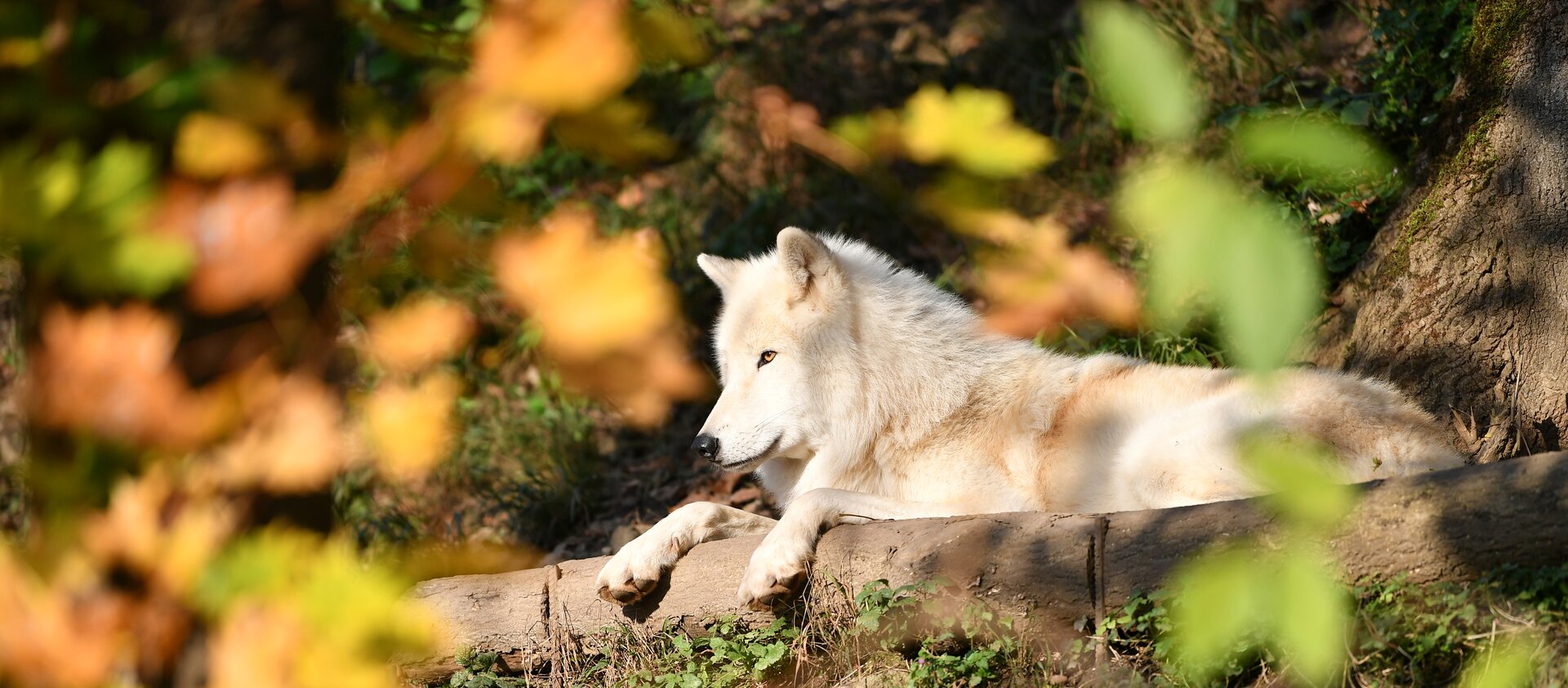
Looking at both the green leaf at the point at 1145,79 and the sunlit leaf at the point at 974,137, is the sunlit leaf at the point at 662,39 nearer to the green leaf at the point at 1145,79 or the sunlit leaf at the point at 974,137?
the sunlit leaf at the point at 974,137

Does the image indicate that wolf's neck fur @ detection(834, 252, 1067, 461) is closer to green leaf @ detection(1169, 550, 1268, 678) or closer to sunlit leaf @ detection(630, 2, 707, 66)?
sunlit leaf @ detection(630, 2, 707, 66)

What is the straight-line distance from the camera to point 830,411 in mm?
4598

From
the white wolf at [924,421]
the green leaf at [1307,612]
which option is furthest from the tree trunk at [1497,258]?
the green leaf at [1307,612]

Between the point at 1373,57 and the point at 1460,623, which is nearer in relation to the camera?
the point at 1460,623

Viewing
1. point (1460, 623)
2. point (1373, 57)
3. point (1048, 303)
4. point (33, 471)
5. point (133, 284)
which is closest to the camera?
point (133, 284)

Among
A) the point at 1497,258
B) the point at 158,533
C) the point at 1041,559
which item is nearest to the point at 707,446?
the point at 1041,559

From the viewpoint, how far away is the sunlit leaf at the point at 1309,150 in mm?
767

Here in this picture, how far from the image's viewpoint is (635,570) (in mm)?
3918

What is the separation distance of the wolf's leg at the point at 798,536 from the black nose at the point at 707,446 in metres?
0.60

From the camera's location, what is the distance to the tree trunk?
418 centimetres

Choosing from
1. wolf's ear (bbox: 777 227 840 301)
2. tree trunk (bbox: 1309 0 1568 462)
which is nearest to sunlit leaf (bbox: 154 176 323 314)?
wolf's ear (bbox: 777 227 840 301)

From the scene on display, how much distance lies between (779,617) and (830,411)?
105 centimetres

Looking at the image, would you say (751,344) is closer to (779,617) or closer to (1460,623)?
(779,617)

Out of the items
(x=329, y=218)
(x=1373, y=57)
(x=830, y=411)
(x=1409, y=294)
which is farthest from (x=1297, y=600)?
(x=1373, y=57)
